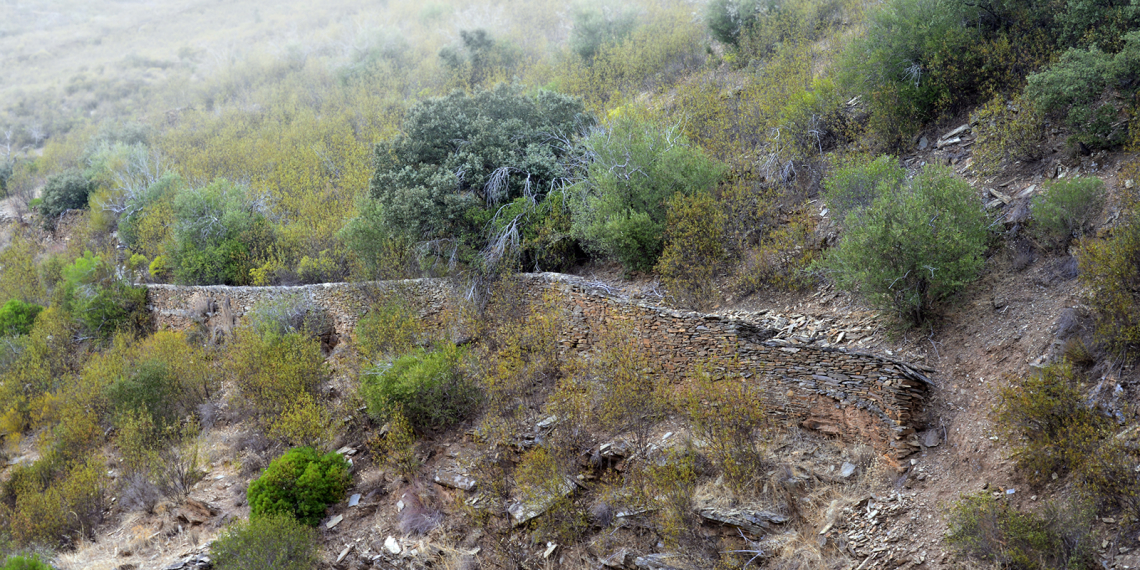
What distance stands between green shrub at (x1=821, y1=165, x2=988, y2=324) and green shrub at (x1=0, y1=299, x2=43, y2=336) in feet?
94.9

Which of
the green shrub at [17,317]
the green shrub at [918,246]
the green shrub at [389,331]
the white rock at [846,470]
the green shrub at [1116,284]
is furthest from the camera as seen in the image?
the green shrub at [17,317]

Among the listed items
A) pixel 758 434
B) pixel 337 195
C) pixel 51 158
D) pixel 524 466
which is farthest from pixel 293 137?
pixel 758 434

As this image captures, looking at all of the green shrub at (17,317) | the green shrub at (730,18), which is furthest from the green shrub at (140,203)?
the green shrub at (730,18)

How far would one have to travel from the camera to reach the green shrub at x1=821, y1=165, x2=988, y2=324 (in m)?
9.74

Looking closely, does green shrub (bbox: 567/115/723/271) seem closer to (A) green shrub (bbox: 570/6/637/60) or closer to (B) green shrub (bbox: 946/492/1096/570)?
(B) green shrub (bbox: 946/492/1096/570)

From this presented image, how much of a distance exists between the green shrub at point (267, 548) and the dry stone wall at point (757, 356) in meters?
5.76

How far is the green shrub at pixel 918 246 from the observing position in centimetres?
974

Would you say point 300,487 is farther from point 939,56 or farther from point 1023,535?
point 939,56

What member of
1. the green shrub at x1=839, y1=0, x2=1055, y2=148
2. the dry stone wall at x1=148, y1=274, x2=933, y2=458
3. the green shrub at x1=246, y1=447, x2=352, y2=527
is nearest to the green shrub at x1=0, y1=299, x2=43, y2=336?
the dry stone wall at x1=148, y1=274, x2=933, y2=458

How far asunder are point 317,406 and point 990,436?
40.2ft

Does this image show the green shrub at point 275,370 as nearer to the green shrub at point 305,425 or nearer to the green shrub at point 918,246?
the green shrub at point 305,425

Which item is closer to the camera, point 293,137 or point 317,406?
point 317,406

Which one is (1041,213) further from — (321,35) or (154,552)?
(321,35)

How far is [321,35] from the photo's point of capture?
49.6m
